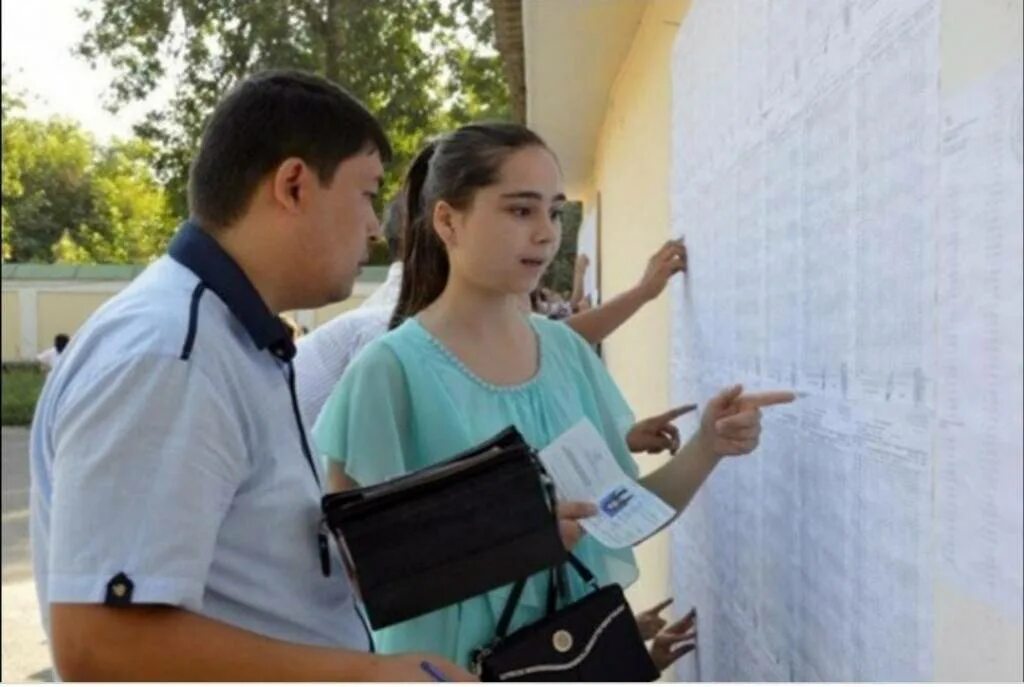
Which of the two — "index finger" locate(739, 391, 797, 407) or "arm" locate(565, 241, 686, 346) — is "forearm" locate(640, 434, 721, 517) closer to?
"index finger" locate(739, 391, 797, 407)

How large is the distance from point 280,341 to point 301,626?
1.01 feet

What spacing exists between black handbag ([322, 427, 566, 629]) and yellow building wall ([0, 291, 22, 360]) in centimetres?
312

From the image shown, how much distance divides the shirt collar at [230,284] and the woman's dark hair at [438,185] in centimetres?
73

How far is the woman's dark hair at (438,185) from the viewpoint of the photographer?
81.7 inches

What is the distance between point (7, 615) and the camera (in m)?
7.61

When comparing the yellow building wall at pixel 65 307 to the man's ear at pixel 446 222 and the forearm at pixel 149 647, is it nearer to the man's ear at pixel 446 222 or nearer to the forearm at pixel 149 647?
the man's ear at pixel 446 222

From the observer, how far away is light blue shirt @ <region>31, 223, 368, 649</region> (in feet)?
3.94

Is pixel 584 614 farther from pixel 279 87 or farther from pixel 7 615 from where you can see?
pixel 7 615

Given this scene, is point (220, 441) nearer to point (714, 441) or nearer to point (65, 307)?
point (714, 441)

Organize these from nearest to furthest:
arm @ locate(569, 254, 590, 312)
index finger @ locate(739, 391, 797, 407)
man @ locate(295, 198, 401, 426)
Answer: index finger @ locate(739, 391, 797, 407) < man @ locate(295, 198, 401, 426) < arm @ locate(569, 254, 590, 312)

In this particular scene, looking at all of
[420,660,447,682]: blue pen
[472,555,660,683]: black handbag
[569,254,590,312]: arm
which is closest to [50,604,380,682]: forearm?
[420,660,447,682]: blue pen

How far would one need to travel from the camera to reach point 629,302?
9.46 feet

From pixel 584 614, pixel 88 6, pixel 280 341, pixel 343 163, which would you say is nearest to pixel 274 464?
pixel 280 341

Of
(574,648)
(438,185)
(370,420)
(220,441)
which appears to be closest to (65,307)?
(438,185)
